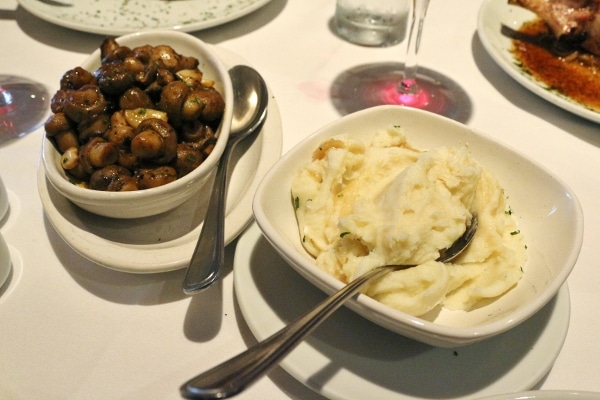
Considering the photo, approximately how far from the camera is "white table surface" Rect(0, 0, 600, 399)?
38.6 inches

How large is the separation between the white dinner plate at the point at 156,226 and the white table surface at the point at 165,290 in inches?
3.4

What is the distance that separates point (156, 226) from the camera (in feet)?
4.14

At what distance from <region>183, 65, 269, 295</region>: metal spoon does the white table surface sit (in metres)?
0.13

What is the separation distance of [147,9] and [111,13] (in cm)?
15

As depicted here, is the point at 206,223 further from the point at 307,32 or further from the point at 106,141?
the point at 307,32

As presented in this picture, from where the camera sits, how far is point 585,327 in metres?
1.09

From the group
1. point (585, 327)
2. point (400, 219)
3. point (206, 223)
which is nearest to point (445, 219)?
point (400, 219)

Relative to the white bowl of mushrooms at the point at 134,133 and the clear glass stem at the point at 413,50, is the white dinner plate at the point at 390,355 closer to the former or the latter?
the white bowl of mushrooms at the point at 134,133

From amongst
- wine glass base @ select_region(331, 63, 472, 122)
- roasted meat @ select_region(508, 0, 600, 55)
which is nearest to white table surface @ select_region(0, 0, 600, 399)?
wine glass base @ select_region(331, 63, 472, 122)

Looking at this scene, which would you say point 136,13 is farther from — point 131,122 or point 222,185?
point 222,185

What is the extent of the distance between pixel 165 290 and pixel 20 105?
1.03 m

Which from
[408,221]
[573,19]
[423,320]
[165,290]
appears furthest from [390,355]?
[573,19]

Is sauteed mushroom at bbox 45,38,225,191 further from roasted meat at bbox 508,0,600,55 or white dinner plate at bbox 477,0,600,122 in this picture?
roasted meat at bbox 508,0,600,55

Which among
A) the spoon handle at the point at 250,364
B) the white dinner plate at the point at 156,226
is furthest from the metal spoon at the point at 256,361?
the white dinner plate at the point at 156,226
